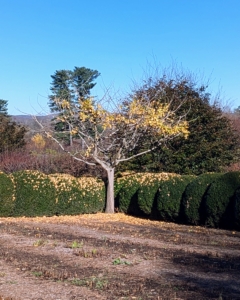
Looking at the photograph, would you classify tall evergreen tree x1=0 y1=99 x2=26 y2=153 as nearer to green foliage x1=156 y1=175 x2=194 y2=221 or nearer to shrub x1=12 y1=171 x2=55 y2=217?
shrub x1=12 y1=171 x2=55 y2=217

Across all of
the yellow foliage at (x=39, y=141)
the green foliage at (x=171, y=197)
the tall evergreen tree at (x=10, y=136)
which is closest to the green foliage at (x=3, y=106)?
the yellow foliage at (x=39, y=141)

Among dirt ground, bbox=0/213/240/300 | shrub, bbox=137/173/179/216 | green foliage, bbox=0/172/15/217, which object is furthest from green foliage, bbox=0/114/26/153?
dirt ground, bbox=0/213/240/300

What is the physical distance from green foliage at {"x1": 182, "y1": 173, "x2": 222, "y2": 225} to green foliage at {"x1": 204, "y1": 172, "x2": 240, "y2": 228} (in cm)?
33

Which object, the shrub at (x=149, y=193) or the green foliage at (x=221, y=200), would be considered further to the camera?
the shrub at (x=149, y=193)

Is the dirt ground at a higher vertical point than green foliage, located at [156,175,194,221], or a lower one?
lower

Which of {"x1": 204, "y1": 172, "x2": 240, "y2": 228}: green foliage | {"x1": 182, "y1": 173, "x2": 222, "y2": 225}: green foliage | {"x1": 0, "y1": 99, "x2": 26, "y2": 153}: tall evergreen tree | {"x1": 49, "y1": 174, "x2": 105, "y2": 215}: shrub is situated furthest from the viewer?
{"x1": 0, "y1": 99, "x2": 26, "y2": 153}: tall evergreen tree

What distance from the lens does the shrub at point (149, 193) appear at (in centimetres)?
1595

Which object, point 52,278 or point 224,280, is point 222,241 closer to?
point 224,280

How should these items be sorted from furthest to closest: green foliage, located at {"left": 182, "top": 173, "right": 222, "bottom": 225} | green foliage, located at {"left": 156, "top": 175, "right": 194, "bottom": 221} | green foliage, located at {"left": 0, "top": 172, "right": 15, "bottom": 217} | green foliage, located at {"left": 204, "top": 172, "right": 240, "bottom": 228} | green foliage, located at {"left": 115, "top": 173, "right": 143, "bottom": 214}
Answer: green foliage, located at {"left": 115, "top": 173, "right": 143, "bottom": 214} < green foliage, located at {"left": 0, "top": 172, "right": 15, "bottom": 217} < green foliage, located at {"left": 156, "top": 175, "right": 194, "bottom": 221} < green foliage, located at {"left": 182, "top": 173, "right": 222, "bottom": 225} < green foliage, located at {"left": 204, "top": 172, "right": 240, "bottom": 228}

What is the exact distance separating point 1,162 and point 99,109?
283 inches

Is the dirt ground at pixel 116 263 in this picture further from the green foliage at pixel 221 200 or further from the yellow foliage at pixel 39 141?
the yellow foliage at pixel 39 141

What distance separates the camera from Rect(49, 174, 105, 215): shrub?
1625cm

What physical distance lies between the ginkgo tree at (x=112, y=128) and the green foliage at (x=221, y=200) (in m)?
3.95

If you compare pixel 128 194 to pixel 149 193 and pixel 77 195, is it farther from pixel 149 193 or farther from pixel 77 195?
pixel 77 195
